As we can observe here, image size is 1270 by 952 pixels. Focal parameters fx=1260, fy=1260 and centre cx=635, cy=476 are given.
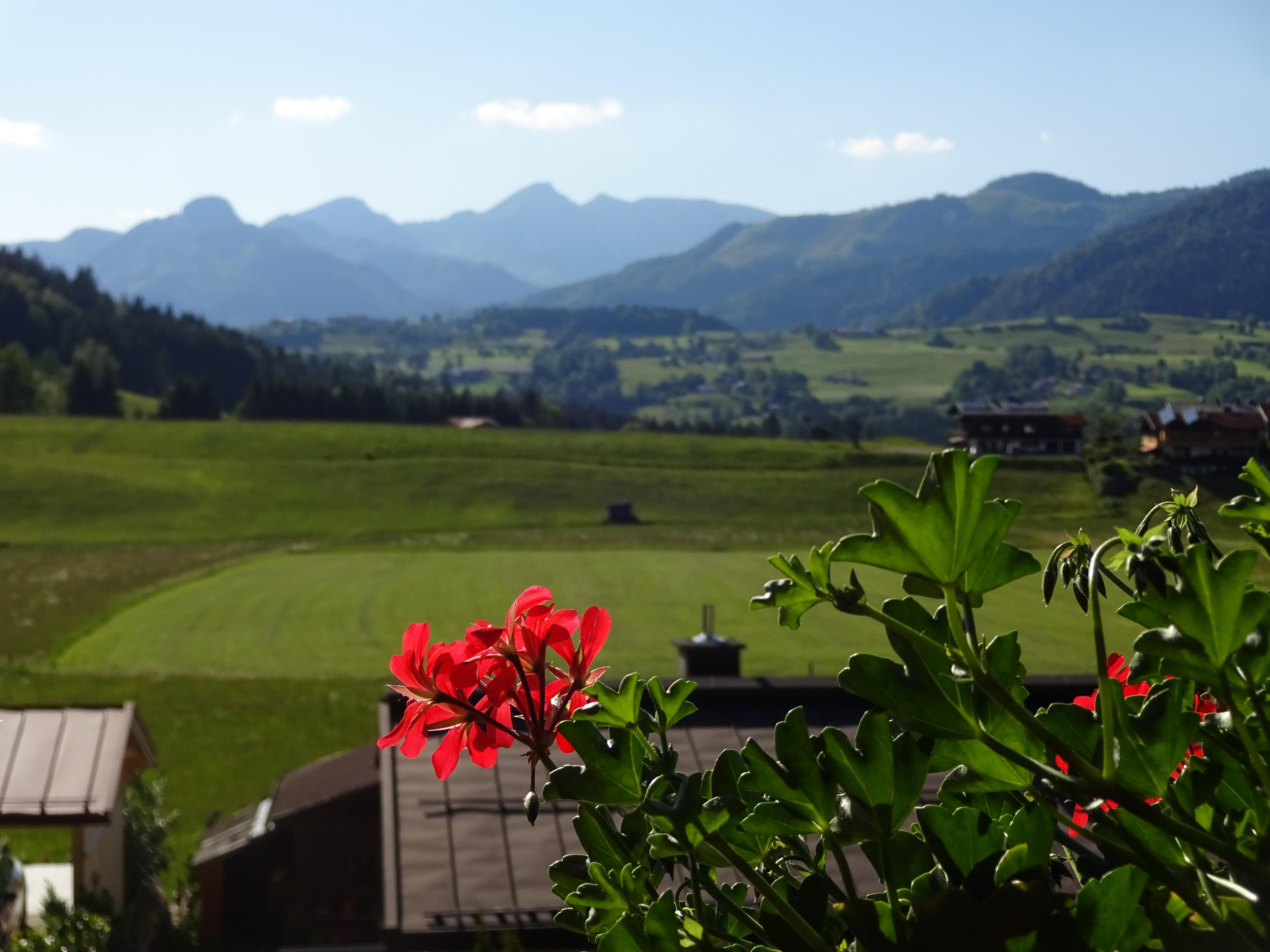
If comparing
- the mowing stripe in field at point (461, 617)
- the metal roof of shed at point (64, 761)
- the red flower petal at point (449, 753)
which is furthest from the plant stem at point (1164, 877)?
the mowing stripe in field at point (461, 617)

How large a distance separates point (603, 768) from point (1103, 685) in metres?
0.40

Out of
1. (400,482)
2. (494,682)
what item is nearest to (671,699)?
(494,682)

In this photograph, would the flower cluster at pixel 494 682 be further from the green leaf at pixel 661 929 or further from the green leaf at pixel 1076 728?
the green leaf at pixel 1076 728

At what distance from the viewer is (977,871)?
3.09 feet

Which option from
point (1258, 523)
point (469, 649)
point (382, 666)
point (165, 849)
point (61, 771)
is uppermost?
point (1258, 523)

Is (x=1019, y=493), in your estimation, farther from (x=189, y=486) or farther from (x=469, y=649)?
(x=469, y=649)

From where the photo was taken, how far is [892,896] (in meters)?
0.93

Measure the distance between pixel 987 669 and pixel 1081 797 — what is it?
0.44 ft

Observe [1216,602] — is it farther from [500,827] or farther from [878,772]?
[500,827]

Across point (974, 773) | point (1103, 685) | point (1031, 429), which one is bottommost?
point (1031, 429)

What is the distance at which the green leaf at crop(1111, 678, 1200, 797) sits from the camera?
3.03 feet

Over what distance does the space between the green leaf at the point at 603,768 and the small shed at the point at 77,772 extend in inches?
388

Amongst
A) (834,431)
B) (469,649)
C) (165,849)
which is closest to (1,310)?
(834,431)

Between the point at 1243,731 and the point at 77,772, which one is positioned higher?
the point at 1243,731
